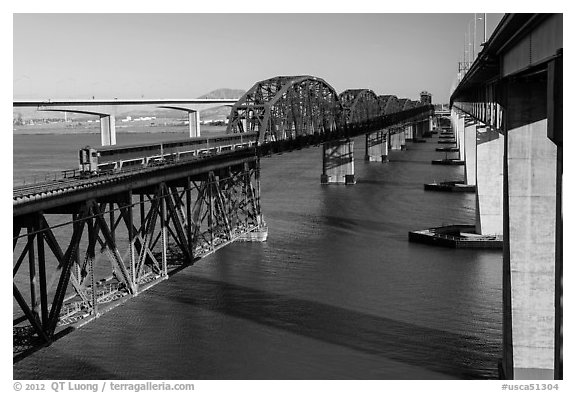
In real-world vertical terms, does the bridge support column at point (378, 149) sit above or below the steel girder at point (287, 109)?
below

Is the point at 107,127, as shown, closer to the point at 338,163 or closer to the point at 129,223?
the point at 338,163

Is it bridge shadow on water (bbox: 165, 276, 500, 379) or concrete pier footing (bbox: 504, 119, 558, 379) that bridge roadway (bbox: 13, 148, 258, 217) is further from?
concrete pier footing (bbox: 504, 119, 558, 379)

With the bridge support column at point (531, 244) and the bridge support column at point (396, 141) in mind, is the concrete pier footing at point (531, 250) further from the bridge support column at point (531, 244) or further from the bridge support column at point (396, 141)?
the bridge support column at point (396, 141)

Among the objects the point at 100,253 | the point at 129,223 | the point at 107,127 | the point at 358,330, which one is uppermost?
the point at 107,127

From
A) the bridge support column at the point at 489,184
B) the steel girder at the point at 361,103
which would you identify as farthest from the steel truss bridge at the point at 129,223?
the steel girder at the point at 361,103

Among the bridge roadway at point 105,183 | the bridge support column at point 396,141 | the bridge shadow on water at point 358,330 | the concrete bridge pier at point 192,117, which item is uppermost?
the concrete bridge pier at point 192,117

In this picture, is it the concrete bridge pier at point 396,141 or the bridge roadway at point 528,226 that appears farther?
the concrete bridge pier at point 396,141

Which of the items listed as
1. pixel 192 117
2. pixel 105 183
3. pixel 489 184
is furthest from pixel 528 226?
pixel 192 117
